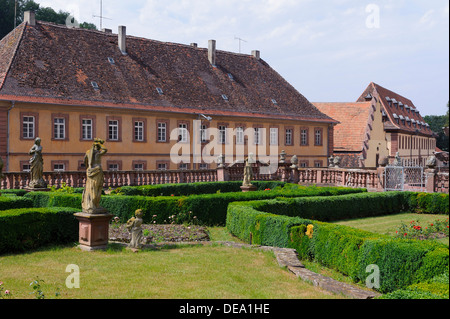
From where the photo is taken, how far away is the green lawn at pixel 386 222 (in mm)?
17172

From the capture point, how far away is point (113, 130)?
33438 millimetres

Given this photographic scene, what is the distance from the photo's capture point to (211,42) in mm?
41250

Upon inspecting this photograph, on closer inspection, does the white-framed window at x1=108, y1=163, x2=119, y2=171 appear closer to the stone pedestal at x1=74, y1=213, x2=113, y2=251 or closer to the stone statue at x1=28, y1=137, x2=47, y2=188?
the stone statue at x1=28, y1=137, x2=47, y2=188

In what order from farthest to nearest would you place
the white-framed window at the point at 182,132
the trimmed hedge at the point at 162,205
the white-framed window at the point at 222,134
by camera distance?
1. the white-framed window at the point at 222,134
2. the white-framed window at the point at 182,132
3. the trimmed hedge at the point at 162,205

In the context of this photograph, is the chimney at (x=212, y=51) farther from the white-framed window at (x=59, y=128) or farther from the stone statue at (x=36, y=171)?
the stone statue at (x=36, y=171)

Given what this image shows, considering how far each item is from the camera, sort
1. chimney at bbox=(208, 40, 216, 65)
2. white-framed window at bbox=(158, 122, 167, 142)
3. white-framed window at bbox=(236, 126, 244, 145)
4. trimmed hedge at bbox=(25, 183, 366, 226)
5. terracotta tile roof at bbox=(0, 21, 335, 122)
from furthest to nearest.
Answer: chimney at bbox=(208, 40, 216, 65), white-framed window at bbox=(236, 126, 244, 145), white-framed window at bbox=(158, 122, 167, 142), terracotta tile roof at bbox=(0, 21, 335, 122), trimmed hedge at bbox=(25, 183, 366, 226)

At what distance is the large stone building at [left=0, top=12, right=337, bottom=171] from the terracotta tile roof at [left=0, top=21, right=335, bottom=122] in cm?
8

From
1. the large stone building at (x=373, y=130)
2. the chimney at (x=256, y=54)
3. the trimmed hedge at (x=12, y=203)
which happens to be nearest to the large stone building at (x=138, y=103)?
the chimney at (x=256, y=54)

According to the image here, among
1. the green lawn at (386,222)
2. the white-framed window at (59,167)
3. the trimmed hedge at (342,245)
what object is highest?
the white-framed window at (59,167)

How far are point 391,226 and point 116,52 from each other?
24.6 metres

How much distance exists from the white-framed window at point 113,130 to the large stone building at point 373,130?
2348 cm

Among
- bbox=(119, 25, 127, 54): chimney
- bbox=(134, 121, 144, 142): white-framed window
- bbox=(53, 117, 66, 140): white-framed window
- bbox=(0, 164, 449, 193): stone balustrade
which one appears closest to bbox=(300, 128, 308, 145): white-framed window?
bbox=(0, 164, 449, 193): stone balustrade

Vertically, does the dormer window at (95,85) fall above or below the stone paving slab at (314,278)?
above

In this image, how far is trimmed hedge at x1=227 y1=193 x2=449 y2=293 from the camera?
879cm
